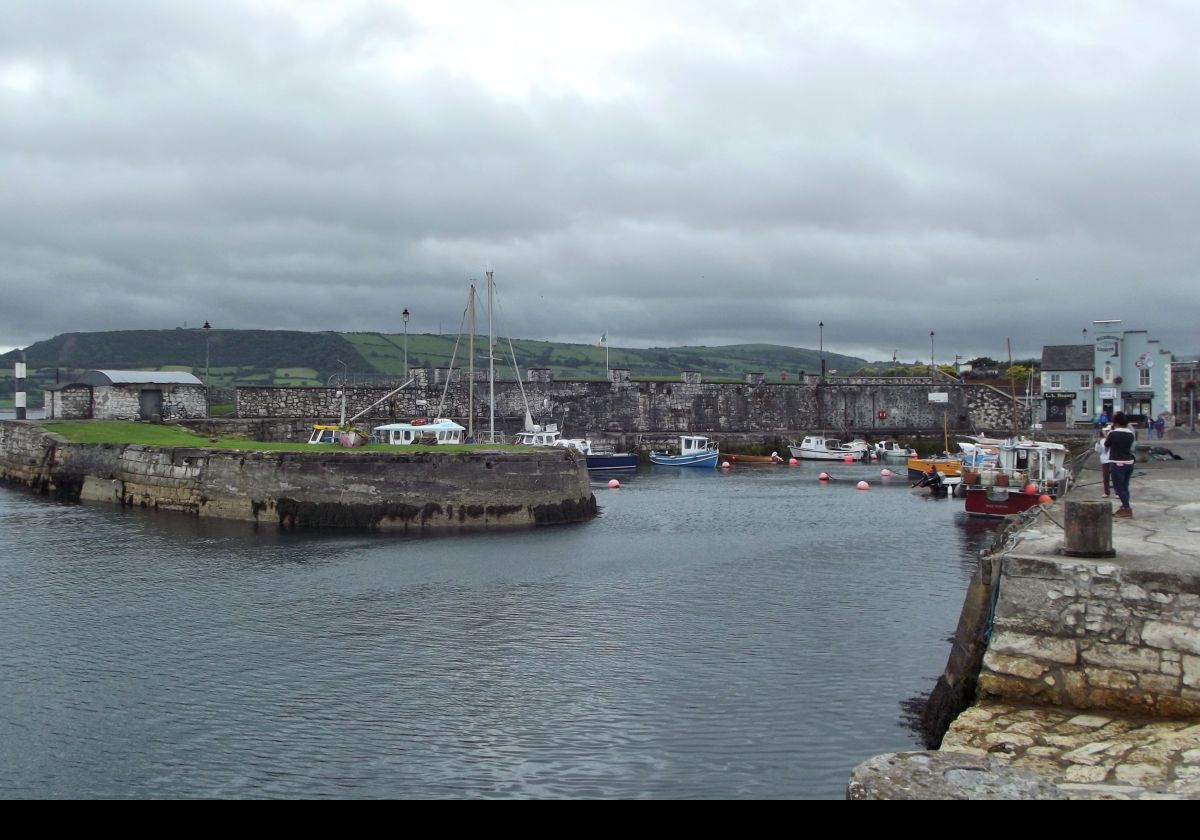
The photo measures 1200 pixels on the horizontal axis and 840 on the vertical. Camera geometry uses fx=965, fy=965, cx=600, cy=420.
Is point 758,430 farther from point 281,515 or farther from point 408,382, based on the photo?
point 281,515

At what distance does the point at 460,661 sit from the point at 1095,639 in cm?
841

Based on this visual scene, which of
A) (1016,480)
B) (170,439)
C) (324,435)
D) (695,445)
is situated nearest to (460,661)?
(324,435)

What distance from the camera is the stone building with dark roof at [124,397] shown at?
130 feet

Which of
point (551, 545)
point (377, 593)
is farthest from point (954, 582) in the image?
point (377, 593)

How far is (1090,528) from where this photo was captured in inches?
315

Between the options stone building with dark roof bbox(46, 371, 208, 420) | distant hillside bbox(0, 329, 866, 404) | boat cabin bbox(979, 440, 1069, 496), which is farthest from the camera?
distant hillside bbox(0, 329, 866, 404)

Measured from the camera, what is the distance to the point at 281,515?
26.3m

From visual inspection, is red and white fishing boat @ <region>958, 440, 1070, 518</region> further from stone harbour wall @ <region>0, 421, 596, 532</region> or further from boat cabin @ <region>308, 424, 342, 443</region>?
boat cabin @ <region>308, 424, 342, 443</region>

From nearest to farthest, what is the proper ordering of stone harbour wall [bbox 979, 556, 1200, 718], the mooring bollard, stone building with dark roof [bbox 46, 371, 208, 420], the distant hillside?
stone harbour wall [bbox 979, 556, 1200, 718] → the mooring bollard → stone building with dark roof [bbox 46, 371, 208, 420] → the distant hillside

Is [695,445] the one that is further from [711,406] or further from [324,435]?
[324,435]

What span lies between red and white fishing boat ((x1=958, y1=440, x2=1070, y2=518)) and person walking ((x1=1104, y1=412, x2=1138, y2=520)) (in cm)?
1710

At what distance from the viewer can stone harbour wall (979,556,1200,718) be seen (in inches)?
280

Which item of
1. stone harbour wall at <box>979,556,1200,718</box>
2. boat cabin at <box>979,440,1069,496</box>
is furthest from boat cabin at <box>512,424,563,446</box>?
stone harbour wall at <box>979,556,1200,718</box>
